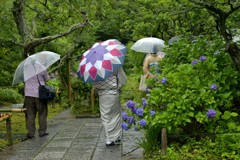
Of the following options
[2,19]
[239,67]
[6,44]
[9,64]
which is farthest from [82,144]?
[9,64]

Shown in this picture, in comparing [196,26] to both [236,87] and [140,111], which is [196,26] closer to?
[236,87]

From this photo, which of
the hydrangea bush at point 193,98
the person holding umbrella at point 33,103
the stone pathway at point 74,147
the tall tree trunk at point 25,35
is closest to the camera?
the hydrangea bush at point 193,98

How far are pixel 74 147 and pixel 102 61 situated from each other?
5.91ft

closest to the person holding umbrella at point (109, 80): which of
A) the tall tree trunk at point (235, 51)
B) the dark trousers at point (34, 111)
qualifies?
the dark trousers at point (34, 111)

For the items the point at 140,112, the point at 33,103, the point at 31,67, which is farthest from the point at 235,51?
the point at 33,103

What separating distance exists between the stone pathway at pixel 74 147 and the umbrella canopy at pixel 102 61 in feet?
4.39

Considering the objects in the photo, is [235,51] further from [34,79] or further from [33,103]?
[33,103]

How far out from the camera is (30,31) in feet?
26.3

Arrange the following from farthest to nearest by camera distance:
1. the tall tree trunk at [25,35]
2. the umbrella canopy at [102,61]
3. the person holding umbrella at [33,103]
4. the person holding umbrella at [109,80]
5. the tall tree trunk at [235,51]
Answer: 1. the tall tree trunk at [25,35]
2. the person holding umbrella at [33,103]
3. the person holding umbrella at [109,80]
4. the umbrella canopy at [102,61]
5. the tall tree trunk at [235,51]

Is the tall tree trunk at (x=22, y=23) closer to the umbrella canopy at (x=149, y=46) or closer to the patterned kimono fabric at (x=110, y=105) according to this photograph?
the umbrella canopy at (x=149, y=46)

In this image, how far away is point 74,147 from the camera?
226 inches

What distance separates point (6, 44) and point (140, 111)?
11.8 meters

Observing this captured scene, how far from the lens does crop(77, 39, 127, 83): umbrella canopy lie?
530cm

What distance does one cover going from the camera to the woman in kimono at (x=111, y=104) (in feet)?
18.7
